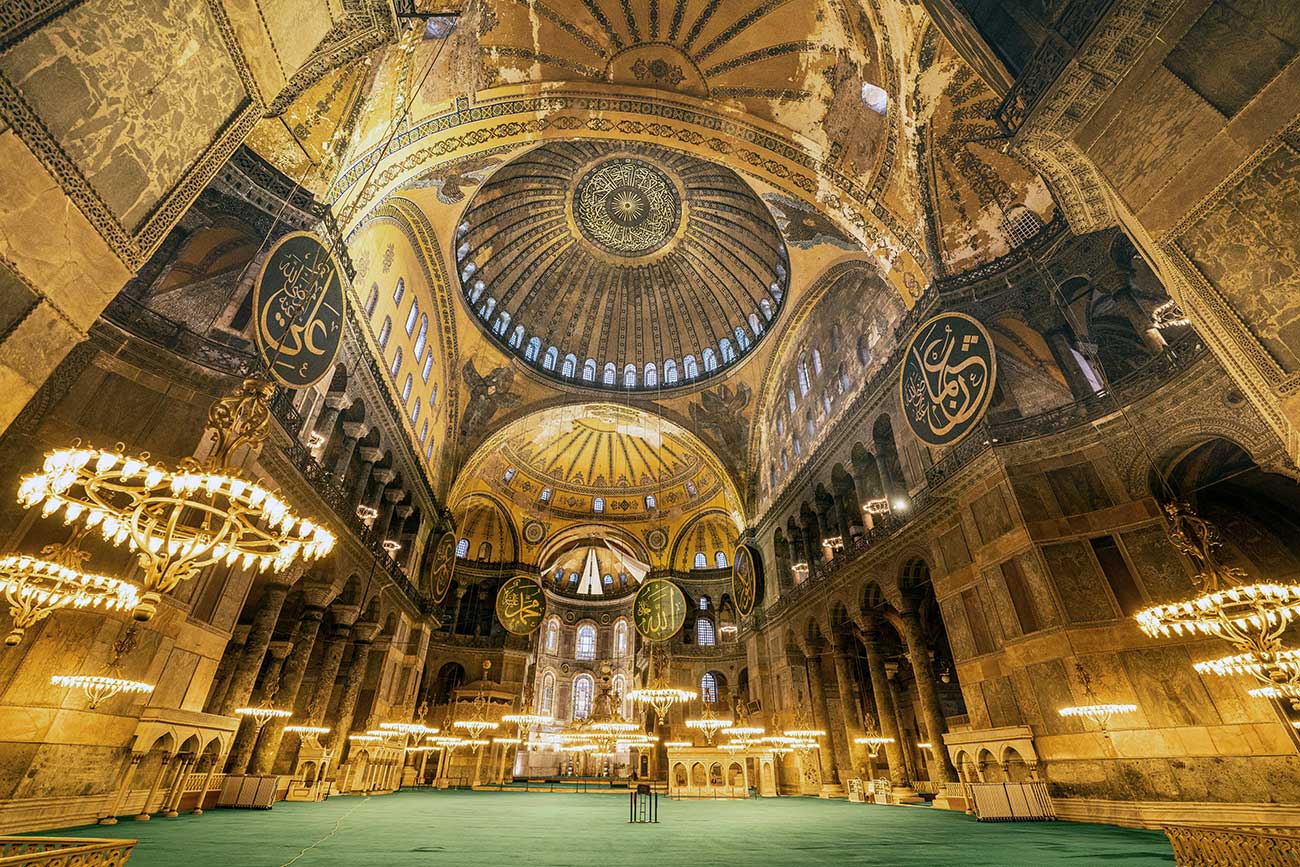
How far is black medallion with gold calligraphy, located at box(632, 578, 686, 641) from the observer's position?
18.3 m

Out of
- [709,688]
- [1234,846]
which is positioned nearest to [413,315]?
[1234,846]

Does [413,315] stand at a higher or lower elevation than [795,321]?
lower

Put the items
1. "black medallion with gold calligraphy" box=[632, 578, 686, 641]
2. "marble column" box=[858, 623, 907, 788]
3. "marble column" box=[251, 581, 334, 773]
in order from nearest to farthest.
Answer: "marble column" box=[251, 581, 334, 773], "marble column" box=[858, 623, 907, 788], "black medallion with gold calligraphy" box=[632, 578, 686, 641]

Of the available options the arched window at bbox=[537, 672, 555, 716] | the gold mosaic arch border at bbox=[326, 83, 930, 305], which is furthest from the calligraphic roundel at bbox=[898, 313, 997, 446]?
the arched window at bbox=[537, 672, 555, 716]

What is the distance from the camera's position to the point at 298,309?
730cm

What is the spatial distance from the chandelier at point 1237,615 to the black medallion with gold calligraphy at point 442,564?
59.0ft

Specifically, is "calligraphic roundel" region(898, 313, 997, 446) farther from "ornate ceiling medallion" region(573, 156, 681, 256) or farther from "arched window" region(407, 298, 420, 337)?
"arched window" region(407, 298, 420, 337)

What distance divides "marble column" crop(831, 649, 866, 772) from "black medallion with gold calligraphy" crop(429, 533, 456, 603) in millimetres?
13191

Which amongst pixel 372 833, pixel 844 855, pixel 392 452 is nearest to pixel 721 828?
pixel 844 855

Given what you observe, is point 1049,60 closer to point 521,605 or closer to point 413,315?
point 413,315

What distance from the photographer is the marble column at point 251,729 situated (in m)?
10.6

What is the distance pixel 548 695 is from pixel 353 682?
17387mm

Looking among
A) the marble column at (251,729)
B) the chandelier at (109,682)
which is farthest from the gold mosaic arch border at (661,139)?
the marble column at (251,729)

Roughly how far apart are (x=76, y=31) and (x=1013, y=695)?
40.2 ft
